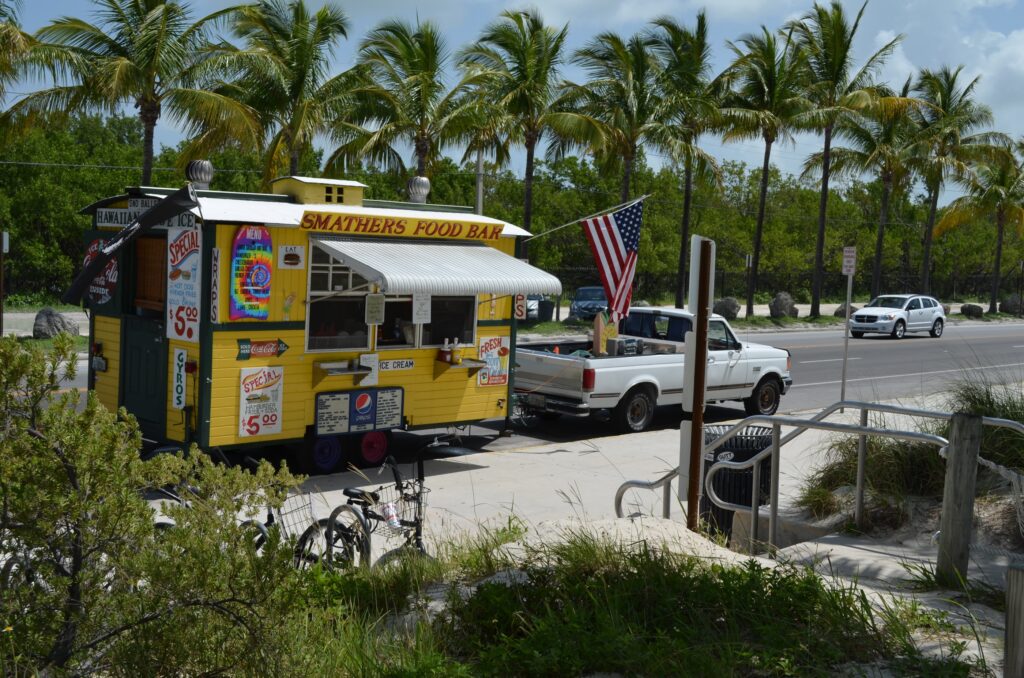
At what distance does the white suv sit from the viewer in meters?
38.7

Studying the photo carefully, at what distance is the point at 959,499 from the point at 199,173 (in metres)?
8.14

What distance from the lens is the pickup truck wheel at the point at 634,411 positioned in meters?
15.2

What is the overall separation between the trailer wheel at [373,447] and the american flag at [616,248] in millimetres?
3704

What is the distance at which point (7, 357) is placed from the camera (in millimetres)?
4336

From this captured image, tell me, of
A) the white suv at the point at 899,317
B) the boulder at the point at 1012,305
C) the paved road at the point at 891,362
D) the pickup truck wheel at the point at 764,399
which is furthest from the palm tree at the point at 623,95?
the boulder at the point at 1012,305

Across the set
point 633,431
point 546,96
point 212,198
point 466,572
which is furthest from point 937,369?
point 466,572

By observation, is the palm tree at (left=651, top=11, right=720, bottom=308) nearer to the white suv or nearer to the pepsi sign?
the white suv

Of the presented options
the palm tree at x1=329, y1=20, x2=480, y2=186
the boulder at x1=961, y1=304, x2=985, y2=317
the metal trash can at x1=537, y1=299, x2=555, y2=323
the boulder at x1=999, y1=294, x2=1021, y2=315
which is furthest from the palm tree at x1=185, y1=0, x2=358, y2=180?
the boulder at x1=999, y1=294, x2=1021, y2=315

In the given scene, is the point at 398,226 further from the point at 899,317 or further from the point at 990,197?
the point at 990,197

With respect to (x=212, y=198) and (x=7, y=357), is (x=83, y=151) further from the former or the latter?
(x=7, y=357)

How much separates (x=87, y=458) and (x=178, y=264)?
23.8 ft

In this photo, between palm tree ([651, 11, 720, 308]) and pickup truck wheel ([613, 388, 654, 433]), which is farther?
palm tree ([651, 11, 720, 308])

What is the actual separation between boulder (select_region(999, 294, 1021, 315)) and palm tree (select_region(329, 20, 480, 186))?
143 ft

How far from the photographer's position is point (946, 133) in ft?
147
